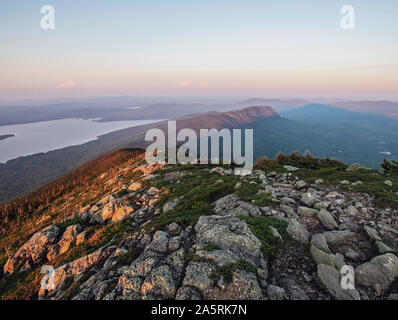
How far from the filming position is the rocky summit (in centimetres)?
471

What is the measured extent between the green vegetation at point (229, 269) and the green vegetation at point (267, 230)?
852 mm

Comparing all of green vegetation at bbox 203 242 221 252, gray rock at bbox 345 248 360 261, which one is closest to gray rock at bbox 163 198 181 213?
green vegetation at bbox 203 242 221 252

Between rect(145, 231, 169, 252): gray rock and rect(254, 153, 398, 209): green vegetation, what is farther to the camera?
rect(254, 153, 398, 209): green vegetation

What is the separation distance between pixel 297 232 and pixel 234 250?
250 centimetres

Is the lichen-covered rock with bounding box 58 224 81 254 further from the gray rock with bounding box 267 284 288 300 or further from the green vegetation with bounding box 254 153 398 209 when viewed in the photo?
the green vegetation with bounding box 254 153 398 209

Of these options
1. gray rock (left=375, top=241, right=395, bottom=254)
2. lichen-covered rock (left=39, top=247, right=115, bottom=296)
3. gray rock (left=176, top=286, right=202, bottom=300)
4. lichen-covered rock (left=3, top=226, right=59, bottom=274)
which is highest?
gray rock (left=375, top=241, right=395, bottom=254)

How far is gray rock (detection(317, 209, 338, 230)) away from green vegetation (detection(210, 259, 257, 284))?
3949 millimetres

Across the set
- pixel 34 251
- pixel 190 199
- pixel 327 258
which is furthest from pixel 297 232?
pixel 34 251

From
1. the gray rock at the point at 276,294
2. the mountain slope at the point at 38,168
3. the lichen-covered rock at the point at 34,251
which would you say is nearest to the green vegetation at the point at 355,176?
the gray rock at the point at 276,294

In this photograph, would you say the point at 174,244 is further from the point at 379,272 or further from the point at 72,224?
the point at 72,224
